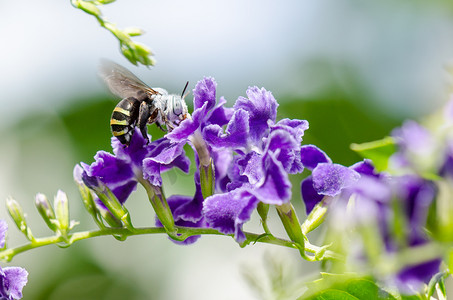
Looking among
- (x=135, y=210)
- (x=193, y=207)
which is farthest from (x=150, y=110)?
(x=135, y=210)

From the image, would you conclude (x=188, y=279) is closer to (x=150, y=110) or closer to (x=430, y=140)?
(x=150, y=110)

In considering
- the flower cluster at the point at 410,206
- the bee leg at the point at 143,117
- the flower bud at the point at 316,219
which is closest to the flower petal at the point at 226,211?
the flower bud at the point at 316,219

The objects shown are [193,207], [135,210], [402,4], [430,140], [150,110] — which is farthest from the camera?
[402,4]

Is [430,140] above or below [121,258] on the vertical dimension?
above

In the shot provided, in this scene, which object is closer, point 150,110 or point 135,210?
point 150,110

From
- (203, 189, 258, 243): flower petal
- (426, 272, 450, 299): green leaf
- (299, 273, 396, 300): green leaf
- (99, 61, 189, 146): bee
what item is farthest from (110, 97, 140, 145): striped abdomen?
(426, 272, 450, 299): green leaf

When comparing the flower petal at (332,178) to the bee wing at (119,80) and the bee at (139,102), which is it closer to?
the bee at (139,102)

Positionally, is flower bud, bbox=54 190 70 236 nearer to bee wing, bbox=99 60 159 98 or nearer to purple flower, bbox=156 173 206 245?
purple flower, bbox=156 173 206 245

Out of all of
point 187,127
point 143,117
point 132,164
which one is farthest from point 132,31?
point 143,117
